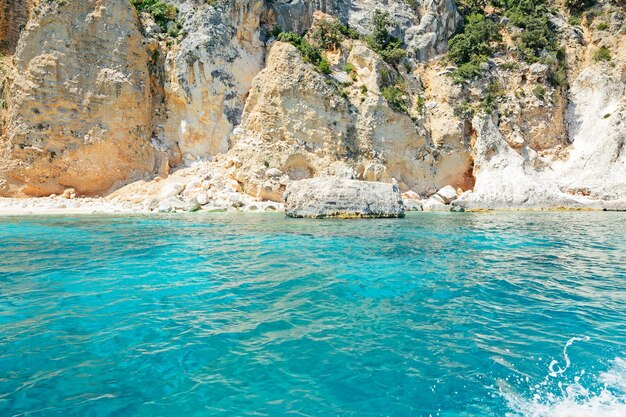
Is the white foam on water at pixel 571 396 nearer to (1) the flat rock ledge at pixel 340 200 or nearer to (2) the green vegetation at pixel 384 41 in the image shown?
(1) the flat rock ledge at pixel 340 200

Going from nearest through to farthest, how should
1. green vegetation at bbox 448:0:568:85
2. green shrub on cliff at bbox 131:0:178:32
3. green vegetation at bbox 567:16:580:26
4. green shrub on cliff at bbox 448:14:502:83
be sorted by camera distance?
green shrub on cliff at bbox 131:0:178:32 → green vegetation at bbox 448:0:568:85 → green shrub on cliff at bbox 448:14:502:83 → green vegetation at bbox 567:16:580:26

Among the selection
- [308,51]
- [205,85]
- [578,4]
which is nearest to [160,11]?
[205,85]

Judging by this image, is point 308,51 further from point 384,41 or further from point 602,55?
point 602,55

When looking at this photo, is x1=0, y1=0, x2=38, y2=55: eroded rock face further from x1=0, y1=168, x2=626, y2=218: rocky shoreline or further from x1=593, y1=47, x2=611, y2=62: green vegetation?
x1=593, y1=47, x2=611, y2=62: green vegetation

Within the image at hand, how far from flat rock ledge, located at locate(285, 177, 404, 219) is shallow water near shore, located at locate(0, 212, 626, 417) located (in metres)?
8.50

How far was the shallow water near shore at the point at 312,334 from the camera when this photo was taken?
262 centimetres

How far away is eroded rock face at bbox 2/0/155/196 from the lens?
875 inches

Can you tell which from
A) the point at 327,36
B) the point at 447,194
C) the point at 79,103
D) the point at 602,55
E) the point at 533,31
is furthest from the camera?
the point at 533,31

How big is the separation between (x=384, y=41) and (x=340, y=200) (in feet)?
68.5

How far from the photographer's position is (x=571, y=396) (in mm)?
2662

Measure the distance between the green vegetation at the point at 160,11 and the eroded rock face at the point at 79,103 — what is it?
8.98ft

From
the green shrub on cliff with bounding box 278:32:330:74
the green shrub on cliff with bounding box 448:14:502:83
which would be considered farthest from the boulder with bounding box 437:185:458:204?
the green shrub on cliff with bounding box 278:32:330:74

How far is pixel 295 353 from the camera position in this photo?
10.9ft

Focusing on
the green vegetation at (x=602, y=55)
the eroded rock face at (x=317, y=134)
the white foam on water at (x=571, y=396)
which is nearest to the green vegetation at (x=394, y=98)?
the eroded rock face at (x=317, y=134)
